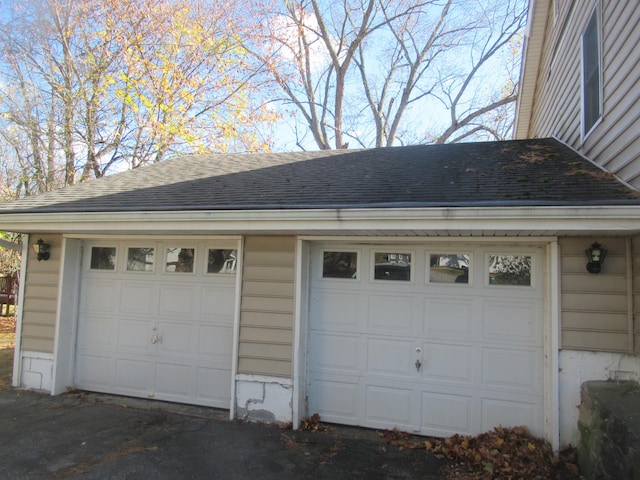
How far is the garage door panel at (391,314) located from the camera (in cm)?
469

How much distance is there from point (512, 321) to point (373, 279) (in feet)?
4.99

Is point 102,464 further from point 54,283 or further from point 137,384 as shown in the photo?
point 54,283

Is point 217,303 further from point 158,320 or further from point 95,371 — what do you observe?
point 95,371

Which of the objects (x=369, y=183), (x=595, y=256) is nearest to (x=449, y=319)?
(x=595, y=256)

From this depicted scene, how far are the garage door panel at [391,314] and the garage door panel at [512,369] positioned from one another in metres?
0.84

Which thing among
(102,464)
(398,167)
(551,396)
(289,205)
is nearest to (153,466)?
(102,464)

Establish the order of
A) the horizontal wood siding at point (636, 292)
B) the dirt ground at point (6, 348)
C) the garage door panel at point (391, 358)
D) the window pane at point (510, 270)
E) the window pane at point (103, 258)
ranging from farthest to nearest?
the dirt ground at point (6, 348) → the window pane at point (103, 258) → the garage door panel at point (391, 358) → the window pane at point (510, 270) → the horizontal wood siding at point (636, 292)

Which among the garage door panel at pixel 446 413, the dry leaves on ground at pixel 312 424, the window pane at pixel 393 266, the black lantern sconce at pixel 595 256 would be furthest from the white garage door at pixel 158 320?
the black lantern sconce at pixel 595 256

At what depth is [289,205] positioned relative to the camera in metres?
4.30

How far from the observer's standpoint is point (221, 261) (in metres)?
5.42

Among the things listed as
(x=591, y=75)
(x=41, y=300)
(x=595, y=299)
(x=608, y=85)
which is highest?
(x=591, y=75)

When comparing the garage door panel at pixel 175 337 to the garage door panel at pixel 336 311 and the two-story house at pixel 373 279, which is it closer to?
the two-story house at pixel 373 279

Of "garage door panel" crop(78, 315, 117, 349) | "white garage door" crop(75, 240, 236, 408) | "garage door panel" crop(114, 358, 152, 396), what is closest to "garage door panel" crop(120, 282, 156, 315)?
"white garage door" crop(75, 240, 236, 408)

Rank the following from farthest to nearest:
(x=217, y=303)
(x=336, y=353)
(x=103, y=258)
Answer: (x=103, y=258) → (x=217, y=303) → (x=336, y=353)
